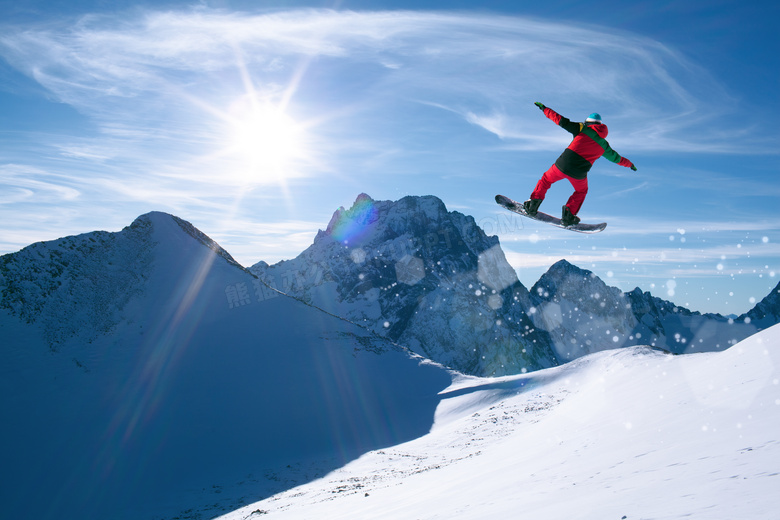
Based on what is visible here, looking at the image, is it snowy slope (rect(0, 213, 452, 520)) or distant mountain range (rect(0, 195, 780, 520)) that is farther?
distant mountain range (rect(0, 195, 780, 520))

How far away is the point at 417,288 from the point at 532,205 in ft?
533

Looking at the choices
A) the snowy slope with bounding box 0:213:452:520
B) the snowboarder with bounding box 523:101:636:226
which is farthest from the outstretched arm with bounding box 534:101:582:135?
the snowy slope with bounding box 0:213:452:520

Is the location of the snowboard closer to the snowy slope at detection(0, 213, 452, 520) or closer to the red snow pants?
the red snow pants

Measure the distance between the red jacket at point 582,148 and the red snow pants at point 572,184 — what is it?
25 centimetres

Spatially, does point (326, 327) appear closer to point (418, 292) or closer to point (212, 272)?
point (212, 272)

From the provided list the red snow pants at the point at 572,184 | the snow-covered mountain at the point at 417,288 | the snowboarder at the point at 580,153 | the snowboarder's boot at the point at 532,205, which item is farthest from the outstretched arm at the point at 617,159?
the snow-covered mountain at the point at 417,288

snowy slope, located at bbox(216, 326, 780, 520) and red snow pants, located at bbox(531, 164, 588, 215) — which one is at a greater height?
red snow pants, located at bbox(531, 164, 588, 215)

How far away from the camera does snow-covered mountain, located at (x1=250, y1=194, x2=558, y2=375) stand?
158 meters

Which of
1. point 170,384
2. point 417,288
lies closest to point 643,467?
point 170,384

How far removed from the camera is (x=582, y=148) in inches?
315

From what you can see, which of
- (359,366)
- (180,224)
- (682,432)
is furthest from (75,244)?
(682,432)

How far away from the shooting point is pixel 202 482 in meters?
22.1

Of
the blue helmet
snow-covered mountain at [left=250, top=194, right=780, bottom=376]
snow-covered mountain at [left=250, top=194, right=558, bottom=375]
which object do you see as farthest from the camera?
snow-covered mountain at [left=250, top=194, right=558, bottom=375]

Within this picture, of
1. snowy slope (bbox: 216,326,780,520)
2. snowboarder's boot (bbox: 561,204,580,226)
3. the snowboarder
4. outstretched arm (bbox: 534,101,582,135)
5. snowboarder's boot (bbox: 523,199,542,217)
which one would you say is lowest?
snowy slope (bbox: 216,326,780,520)
